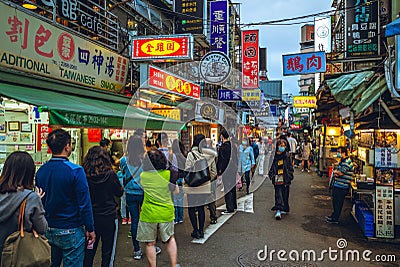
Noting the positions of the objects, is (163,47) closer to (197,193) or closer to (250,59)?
(197,193)

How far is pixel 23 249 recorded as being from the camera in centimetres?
292

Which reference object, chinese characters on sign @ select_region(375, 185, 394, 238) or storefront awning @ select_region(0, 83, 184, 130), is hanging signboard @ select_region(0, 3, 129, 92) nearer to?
storefront awning @ select_region(0, 83, 184, 130)

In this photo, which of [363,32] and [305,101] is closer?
[363,32]

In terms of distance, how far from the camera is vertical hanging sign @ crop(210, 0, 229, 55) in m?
15.4

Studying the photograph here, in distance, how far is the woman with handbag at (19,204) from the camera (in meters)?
2.98

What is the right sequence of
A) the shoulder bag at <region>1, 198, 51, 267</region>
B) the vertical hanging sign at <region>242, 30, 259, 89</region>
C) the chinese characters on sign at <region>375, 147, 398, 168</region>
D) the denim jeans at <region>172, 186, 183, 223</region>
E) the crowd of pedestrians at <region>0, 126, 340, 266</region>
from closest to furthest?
1. the shoulder bag at <region>1, 198, 51, 267</region>
2. the crowd of pedestrians at <region>0, 126, 340, 266</region>
3. the chinese characters on sign at <region>375, 147, 398, 168</region>
4. the denim jeans at <region>172, 186, 183, 223</region>
5. the vertical hanging sign at <region>242, 30, 259, 89</region>

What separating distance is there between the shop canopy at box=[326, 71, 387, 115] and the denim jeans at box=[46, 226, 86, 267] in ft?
18.1

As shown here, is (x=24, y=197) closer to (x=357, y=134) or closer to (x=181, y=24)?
(x=357, y=134)

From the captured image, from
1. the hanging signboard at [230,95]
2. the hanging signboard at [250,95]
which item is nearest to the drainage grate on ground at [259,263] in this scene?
the hanging signboard at [230,95]

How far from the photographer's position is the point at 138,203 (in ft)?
18.9

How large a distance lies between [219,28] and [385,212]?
37.6 ft

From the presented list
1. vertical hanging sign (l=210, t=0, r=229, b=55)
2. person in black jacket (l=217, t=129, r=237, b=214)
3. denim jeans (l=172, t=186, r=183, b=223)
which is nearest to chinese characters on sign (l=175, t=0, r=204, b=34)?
vertical hanging sign (l=210, t=0, r=229, b=55)

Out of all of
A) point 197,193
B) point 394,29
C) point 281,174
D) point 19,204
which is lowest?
point 197,193

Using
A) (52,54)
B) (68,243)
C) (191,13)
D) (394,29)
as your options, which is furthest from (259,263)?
(191,13)
